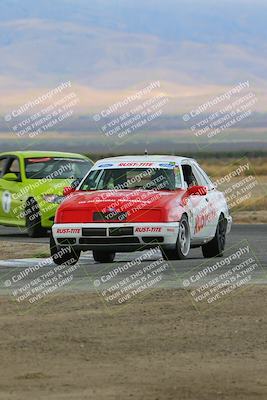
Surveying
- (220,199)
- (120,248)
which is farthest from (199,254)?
(120,248)

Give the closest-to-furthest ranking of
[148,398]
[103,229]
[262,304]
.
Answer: [148,398] → [262,304] → [103,229]

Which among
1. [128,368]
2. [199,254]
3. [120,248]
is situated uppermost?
[128,368]

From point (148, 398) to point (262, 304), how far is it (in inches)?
193

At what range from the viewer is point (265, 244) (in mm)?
23391

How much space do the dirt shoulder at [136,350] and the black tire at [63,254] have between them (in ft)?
12.5

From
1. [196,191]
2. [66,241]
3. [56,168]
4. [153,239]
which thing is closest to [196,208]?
[196,191]

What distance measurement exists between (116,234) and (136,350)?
7135mm

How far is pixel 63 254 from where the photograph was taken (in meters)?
18.7

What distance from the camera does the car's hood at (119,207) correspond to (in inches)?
723

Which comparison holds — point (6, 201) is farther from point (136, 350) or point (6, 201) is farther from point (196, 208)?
point (136, 350)

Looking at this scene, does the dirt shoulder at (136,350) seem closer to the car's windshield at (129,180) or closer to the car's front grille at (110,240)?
the car's front grille at (110,240)

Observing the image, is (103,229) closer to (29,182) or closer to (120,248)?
(120,248)

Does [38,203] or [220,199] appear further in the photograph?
[38,203]

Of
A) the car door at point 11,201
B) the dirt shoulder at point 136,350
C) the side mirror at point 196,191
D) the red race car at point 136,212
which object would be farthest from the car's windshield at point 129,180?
the car door at point 11,201
